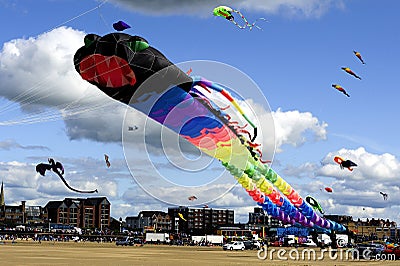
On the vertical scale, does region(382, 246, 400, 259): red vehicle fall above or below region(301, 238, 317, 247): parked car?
above

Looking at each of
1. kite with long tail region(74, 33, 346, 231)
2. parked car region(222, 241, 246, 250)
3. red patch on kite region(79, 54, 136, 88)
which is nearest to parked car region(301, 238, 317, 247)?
parked car region(222, 241, 246, 250)

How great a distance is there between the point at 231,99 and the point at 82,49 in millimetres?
8296

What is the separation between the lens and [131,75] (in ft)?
96.8

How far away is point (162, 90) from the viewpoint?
3091cm

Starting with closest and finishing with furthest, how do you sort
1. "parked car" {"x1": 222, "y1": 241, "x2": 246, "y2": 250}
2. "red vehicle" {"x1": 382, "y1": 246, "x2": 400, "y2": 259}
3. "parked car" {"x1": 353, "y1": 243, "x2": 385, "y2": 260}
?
"red vehicle" {"x1": 382, "y1": 246, "x2": 400, "y2": 259}
"parked car" {"x1": 353, "y1": 243, "x2": 385, "y2": 260}
"parked car" {"x1": 222, "y1": 241, "x2": 246, "y2": 250}

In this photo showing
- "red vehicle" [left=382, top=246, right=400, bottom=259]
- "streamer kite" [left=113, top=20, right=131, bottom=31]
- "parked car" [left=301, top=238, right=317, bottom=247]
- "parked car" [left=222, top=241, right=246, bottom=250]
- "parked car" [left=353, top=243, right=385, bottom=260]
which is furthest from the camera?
"parked car" [left=301, top=238, right=317, bottom=247]

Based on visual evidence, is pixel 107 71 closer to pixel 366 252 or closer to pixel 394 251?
pixel 366 252

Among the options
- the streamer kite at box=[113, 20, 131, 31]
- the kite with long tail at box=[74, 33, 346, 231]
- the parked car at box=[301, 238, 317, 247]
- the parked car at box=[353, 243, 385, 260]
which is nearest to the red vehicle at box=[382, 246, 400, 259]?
the parked car at box=[353, 243, 385, 260]

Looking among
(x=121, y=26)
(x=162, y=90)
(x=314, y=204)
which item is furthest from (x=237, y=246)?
(x=121, y=26)

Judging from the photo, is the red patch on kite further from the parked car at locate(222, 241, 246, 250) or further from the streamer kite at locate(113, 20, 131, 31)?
the parked car at locate(222, 241, 246, 250)

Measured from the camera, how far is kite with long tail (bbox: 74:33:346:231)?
28.9 meters

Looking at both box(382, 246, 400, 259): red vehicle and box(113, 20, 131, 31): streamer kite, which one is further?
box(382, 246, 400, 259): red vehicle

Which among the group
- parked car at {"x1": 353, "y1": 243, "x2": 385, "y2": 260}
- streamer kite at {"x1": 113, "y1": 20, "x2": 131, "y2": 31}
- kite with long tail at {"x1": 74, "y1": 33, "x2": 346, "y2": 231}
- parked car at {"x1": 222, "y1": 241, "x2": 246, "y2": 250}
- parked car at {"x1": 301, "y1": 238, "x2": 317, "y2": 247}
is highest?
streamer kite at {"x1": 113, "y1": 20, "x2": 131, "y2": 31}

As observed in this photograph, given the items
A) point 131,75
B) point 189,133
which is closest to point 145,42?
point 131,75
